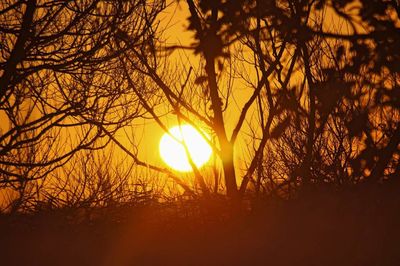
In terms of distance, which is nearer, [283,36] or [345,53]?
[345,53]

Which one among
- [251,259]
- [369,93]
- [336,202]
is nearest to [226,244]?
[251,259]

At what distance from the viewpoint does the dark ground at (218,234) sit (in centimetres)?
738

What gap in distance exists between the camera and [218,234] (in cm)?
823

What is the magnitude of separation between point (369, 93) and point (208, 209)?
2.73 m

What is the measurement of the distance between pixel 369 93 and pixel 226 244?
2.77 metres

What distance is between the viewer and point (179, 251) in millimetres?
7625

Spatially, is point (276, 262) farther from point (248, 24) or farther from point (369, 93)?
point (248, 24)

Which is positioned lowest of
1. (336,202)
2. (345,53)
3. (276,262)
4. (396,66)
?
(276,262)

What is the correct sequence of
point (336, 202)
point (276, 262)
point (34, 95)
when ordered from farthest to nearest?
point (336, 202) < point (34, 95) < point (276, 262)

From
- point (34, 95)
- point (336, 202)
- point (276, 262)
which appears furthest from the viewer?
point (336, 202)

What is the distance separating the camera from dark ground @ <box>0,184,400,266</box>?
7379mm

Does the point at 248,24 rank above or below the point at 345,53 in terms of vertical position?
above

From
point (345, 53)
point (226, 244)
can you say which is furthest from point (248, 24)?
point (226, 244)

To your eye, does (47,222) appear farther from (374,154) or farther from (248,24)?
(374,154)
